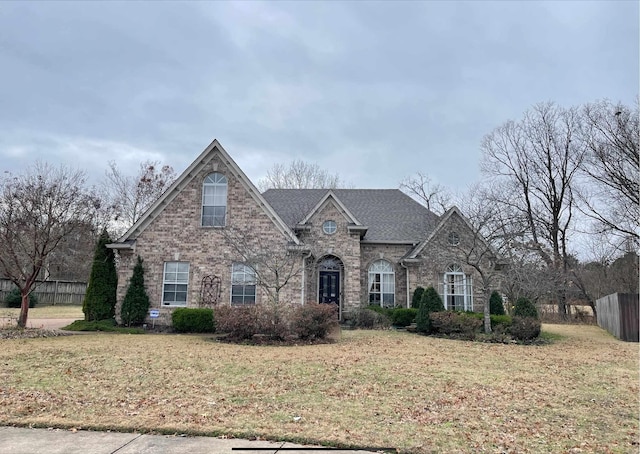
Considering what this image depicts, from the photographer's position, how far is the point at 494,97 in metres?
18.0

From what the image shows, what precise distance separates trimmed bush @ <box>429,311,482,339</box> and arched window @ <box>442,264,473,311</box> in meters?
4.17

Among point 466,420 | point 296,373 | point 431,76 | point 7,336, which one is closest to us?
point 466,420

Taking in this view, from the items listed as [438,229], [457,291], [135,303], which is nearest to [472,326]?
[457,291]

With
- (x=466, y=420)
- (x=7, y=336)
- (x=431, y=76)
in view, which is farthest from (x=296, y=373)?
(x=431, y=76)

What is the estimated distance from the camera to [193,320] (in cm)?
1703

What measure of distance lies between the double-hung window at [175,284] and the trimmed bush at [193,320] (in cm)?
129

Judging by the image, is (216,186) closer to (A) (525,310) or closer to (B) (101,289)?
(B) (101,289)

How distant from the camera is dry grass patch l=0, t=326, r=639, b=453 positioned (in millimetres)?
5398

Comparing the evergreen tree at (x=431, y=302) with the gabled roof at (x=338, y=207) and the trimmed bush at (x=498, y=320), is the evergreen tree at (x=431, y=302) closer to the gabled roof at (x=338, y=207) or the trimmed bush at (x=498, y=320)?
the trimmed bush at (x=498, y=320)

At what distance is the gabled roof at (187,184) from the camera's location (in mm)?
18578

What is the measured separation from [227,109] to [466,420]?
628 inches

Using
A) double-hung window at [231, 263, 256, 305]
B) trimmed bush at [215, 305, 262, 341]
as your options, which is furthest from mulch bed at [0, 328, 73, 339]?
double-hung window at [231, 263, 256, 305]

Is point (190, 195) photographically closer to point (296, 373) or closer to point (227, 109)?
point (227, 109)

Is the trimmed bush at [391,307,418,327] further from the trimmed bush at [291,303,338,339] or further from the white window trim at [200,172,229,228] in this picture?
the white window trim at [200,172,229,228]
